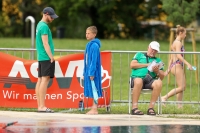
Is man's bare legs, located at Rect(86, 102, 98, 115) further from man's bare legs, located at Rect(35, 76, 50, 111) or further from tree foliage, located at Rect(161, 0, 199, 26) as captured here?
tree foliage, located at Rect(161, 0, 199, 26)

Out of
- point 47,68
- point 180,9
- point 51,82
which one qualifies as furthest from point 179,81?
point 180,9

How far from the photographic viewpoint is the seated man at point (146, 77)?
41.7 feet

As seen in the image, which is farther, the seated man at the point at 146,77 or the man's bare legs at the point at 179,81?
the man's bare legs at the point at 179,81

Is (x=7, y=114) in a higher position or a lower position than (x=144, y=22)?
lower

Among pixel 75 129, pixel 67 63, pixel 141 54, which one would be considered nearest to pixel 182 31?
pixel 141 54

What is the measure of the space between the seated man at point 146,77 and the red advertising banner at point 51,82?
67cm

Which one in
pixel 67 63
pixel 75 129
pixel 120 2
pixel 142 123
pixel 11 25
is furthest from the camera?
pixel 11 25

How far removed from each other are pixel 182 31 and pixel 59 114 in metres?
3.56

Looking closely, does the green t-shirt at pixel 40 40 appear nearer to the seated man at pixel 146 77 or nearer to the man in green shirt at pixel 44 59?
the man in green shirt at pixel 44 59

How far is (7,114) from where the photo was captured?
12500 millimetres

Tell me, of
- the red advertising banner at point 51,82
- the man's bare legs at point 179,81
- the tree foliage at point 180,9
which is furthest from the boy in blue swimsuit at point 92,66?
the tree foliage at point 180,9

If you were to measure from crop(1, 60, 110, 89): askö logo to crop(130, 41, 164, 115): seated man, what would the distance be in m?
A: 0.72

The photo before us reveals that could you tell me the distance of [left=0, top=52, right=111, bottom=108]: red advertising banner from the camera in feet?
43.7

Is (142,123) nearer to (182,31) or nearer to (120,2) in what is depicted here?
(182,31)
